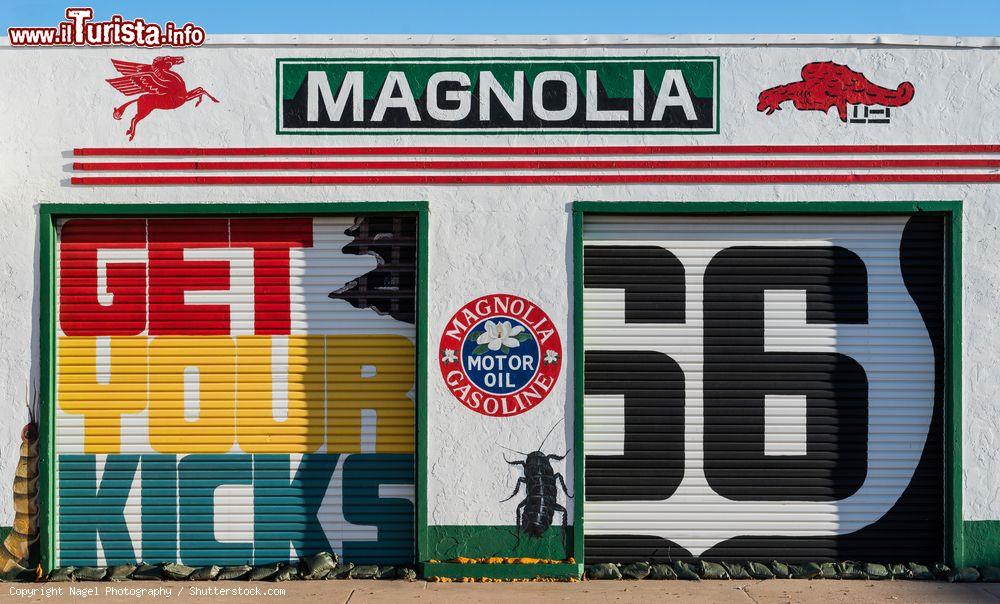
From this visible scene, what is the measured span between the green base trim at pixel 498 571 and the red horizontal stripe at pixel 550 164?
3.82 m

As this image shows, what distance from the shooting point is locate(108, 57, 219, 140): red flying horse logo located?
362 inches

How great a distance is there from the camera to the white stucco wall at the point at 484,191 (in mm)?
9094

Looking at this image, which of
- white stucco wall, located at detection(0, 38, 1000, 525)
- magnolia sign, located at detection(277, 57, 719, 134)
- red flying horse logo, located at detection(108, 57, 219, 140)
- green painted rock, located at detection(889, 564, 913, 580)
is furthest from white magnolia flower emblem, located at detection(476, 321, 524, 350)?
green painted rock, located at detection(889, 564, 913, 580)

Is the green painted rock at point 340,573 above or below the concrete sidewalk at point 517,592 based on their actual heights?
above

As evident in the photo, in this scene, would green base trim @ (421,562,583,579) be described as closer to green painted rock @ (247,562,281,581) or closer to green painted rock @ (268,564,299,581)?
green painted rock @ (268,564,299,581)

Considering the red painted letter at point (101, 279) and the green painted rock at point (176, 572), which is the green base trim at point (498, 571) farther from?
the red painted letter at point (101, 279)

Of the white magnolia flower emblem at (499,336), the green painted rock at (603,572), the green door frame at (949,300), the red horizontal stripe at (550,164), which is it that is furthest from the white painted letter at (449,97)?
the green painted rock at (603,572)

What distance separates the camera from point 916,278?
931cm

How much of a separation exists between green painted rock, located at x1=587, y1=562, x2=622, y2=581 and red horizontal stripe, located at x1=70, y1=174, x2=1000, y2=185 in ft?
12.3

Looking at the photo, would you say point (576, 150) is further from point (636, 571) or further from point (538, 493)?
point (636, 571)

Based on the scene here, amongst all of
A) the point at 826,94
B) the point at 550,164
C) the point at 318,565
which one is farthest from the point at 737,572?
the point at 826,94

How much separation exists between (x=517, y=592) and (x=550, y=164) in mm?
4051

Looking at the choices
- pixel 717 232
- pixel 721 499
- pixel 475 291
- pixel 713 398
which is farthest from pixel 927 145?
pixel 475 291

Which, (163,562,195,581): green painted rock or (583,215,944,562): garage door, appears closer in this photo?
(163,562,195,581): green painted rock
